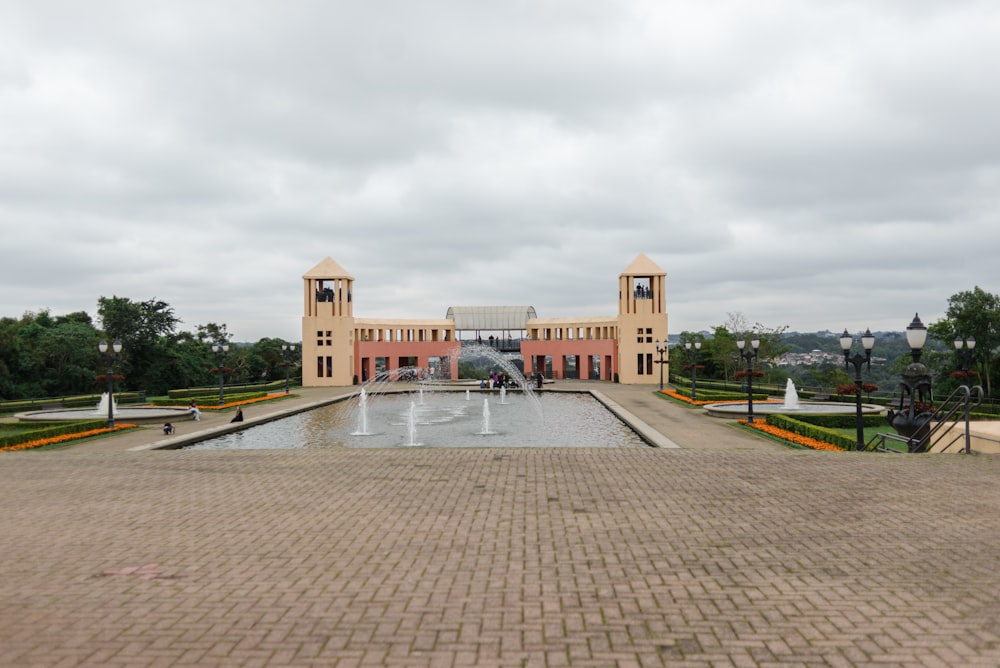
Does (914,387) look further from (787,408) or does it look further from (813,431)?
(787,408)

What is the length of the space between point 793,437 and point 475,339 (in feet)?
134

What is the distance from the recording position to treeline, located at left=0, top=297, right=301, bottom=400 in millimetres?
37656

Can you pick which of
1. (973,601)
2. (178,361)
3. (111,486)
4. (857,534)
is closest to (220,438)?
(111,486)

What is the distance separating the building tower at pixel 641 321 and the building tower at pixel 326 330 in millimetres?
21049

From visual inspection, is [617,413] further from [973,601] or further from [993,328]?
[993,328]

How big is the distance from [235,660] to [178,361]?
45.6 m

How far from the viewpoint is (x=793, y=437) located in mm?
17047

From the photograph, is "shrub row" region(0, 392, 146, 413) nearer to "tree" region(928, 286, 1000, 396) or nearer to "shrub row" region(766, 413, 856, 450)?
"shrub row" region(766, 413, 856, 450)

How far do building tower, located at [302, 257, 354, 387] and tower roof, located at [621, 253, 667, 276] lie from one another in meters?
21.6

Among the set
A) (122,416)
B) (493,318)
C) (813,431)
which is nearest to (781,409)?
(813,431)

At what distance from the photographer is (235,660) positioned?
4523 mm

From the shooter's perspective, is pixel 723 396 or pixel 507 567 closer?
pixel 507 567

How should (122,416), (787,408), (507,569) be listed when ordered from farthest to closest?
1. (787,408)
2. (122,416)
3. (507,569)

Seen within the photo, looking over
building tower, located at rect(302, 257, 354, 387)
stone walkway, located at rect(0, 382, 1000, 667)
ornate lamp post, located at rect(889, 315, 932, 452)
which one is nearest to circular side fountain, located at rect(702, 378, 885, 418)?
ornate lamp post, located at rect(889, 315, 932, 452)
